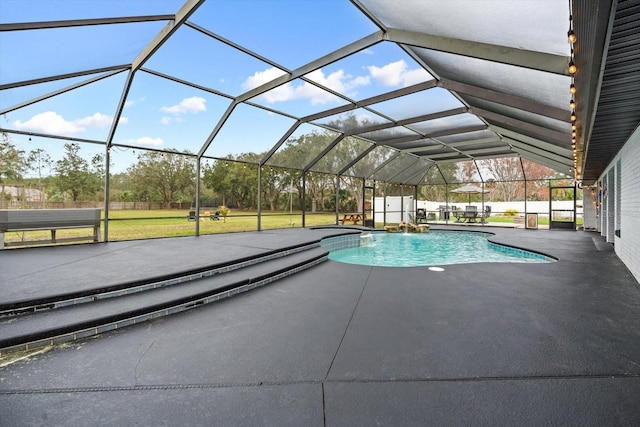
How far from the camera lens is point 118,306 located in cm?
305

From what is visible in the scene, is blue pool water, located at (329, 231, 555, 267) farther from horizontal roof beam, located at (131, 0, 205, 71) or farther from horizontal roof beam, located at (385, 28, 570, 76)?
horizontal roof beam, located at (131, 0, 205, 71)

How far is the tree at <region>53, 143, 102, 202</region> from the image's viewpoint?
13.0 meters

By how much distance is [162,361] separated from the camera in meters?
2.20

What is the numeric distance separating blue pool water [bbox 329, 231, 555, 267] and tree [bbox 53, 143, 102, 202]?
1246cm

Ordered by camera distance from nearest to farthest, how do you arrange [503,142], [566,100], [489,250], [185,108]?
[566,100], [185,108], [489,250], [503,142]

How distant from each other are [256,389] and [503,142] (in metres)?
12.4

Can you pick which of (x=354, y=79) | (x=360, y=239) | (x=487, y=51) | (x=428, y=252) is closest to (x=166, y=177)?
(x=360, y=239)

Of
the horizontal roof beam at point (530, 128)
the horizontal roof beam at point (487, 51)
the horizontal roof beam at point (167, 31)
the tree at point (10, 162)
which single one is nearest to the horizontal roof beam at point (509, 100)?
the horizontal roof beam at point (530, 128)

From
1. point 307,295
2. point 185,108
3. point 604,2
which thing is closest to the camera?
point 604,2

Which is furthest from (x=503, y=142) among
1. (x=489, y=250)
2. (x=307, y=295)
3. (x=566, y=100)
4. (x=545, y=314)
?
(x=307, y=295)

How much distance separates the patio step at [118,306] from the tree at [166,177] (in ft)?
40.1

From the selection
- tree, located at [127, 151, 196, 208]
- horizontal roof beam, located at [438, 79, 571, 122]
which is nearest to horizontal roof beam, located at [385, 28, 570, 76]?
horizontal roof beam, located at [438, 79, 571, 122]

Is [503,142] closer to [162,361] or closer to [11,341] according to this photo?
[162,361]

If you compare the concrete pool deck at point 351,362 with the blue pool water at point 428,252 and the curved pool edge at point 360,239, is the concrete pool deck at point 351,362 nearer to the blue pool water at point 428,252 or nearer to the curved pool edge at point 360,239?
the curved pool edge at point 360,239
